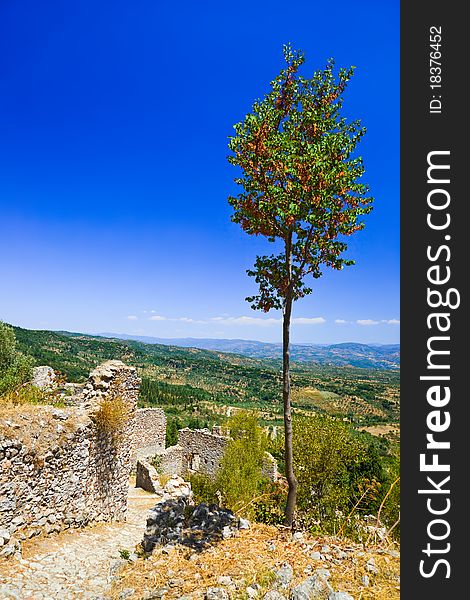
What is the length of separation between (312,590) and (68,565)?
5.14m

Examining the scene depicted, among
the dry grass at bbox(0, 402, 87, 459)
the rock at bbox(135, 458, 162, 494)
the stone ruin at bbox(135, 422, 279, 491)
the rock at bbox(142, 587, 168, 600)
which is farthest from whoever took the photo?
the stone ruin at bbox(135, 422, 279, 491)

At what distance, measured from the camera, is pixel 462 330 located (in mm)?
4234

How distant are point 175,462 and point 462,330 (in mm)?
25159

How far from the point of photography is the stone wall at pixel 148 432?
24781 millimetres

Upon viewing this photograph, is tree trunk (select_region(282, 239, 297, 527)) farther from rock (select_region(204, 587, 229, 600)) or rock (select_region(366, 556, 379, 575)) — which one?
rock (select_region(204, 587, 229, 600))

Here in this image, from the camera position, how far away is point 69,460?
9.24 meters

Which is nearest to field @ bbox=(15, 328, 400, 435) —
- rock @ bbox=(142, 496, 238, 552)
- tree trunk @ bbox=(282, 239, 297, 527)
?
rock @ bbox=(142, 496, 238, 552)

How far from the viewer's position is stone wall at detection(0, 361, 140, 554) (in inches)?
322

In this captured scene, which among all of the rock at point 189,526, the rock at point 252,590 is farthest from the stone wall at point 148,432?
the rock at point 252,590

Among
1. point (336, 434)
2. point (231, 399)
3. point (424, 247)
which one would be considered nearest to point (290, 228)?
point (424, 247)

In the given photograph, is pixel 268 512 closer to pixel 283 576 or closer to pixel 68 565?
pixel 68 565

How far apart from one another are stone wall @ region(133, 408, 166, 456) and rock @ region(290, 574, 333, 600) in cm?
2066

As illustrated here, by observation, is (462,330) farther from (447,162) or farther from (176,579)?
(176,579)

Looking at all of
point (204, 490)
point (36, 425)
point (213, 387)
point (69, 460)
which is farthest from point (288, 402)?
point (213, 387)
